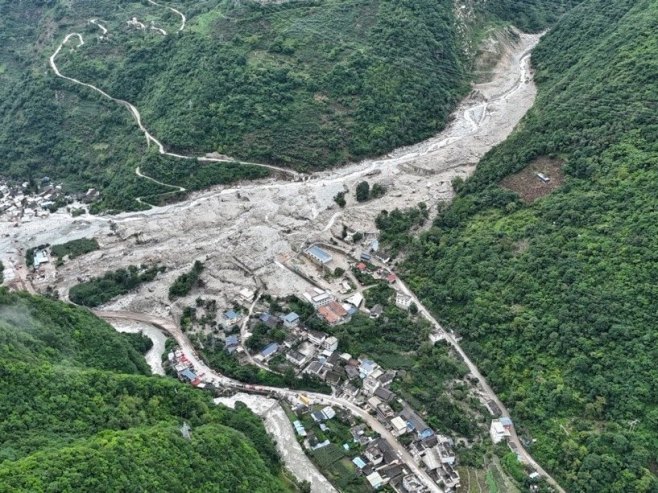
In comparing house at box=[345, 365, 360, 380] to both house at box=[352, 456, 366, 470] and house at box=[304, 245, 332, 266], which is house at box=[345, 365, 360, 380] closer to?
house at box=[352, 456, 366, 470]

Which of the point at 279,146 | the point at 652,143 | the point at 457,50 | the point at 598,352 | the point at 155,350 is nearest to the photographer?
the point at 598,352

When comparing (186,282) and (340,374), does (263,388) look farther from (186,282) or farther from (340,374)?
(186,282)

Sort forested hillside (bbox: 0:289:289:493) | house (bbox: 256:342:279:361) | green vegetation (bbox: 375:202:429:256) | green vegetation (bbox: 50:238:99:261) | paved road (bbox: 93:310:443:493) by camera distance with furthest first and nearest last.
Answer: green vegetation (bbox: 50:238:99:261) → green vegetation (bbox: 375:202:429:256) → house (bbox: 256:342:279:361) → paved road (bbox: 93:310:443:493) → forested hillside (bbox: 0:289:289:493)

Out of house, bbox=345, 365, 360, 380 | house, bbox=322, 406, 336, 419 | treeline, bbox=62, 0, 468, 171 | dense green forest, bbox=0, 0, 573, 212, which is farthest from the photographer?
treeline, bbox=62, 0, 468, 171

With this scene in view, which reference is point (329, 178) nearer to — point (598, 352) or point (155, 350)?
point (155, 350)

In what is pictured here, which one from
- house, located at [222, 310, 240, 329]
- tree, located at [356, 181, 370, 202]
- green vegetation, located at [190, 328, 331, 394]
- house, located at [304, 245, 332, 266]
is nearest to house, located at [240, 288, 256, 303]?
house, located at [222, 310, 240, 329]

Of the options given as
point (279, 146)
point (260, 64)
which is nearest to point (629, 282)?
point (279, 146)

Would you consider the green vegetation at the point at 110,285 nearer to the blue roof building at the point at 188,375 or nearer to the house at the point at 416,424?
the blue roof building at the point at 188,375
